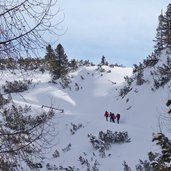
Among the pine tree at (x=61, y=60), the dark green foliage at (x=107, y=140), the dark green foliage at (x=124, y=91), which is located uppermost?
the pine tree at (x=61, y=60)

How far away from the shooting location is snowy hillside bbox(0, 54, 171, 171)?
2677 centimetres

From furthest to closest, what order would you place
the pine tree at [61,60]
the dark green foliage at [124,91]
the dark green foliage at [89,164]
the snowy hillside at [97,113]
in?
1. the pine tree at [61,60]
2. the dark green foliage at [124,91]
3. the snowy hillside at [97,113]
4. the dark green foliage at [89,164]

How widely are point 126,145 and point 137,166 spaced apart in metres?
5.48

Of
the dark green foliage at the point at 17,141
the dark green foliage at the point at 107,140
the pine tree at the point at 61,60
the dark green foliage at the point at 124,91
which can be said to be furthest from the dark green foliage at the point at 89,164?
the pine tree at the point at 61,60

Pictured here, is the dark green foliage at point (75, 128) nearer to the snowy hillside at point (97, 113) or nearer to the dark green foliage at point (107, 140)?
the snowy hillside at point (97, 113)

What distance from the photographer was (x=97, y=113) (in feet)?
148

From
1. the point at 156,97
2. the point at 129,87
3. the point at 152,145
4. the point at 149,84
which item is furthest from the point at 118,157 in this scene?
the point at 129,87

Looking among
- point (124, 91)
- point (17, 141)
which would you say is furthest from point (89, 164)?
point (17, 141)

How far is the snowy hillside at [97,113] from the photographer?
26.8 meters

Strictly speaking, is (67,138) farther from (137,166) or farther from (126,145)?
(137,166)

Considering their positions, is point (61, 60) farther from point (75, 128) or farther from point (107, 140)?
point (107, 140)

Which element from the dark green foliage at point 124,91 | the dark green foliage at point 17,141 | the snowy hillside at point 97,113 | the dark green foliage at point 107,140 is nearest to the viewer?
the dark green foliage at point 17,141

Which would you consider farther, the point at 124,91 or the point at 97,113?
the point at 124,91

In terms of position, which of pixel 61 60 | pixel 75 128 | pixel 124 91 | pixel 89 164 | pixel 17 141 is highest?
pixel 61 60
